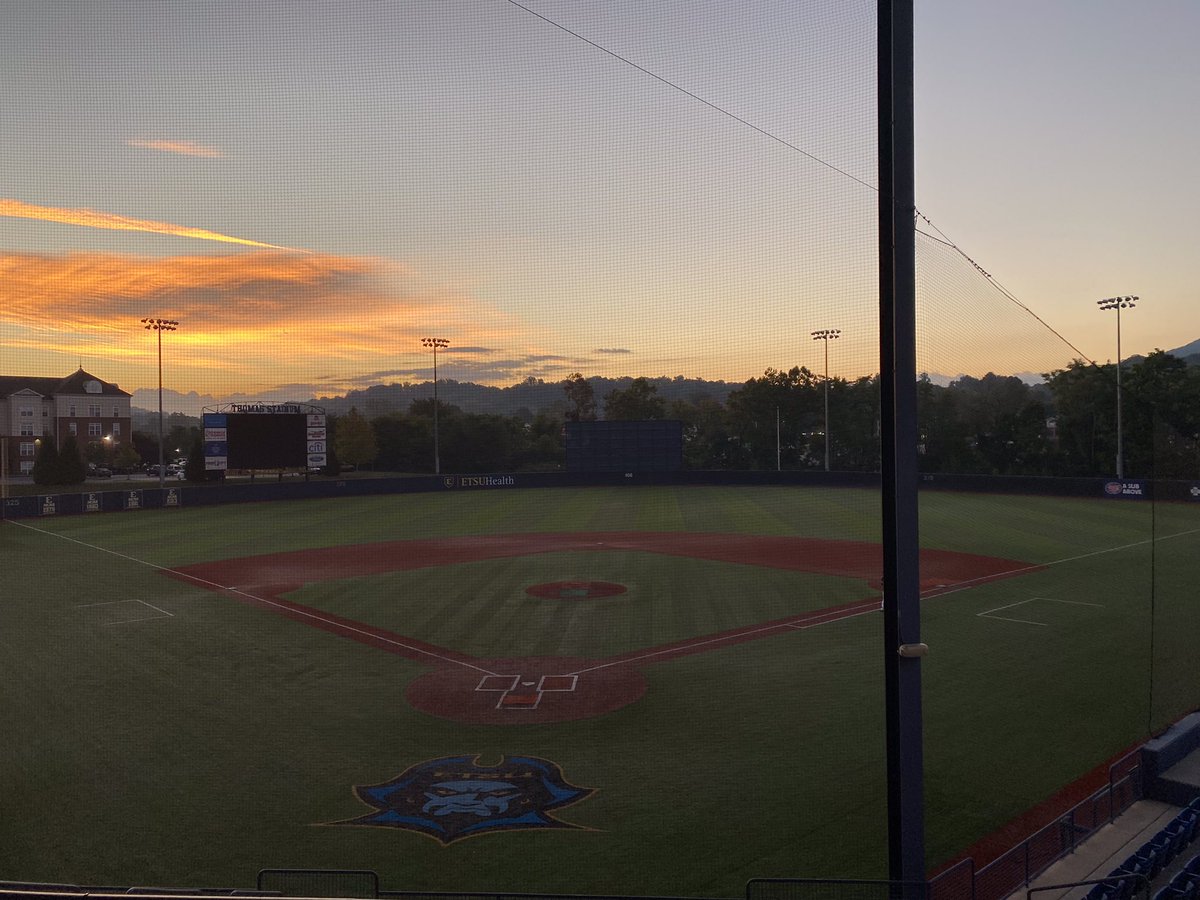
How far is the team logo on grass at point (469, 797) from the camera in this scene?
7.73 metres

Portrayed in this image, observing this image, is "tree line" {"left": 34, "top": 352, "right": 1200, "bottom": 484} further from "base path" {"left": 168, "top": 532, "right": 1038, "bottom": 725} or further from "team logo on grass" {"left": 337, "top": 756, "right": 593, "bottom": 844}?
"team logo on grass" {"left": 337, "top": 756, "right": 593, "bottom": 844}

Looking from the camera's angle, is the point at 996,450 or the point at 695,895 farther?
the point at 996,450

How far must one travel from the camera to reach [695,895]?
6.45 metres

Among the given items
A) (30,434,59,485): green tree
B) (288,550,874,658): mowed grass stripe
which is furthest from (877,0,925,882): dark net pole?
(30,434,59,485): green tree

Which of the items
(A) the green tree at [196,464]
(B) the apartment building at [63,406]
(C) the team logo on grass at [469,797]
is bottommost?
(C) the team logo on grass at [469,797]

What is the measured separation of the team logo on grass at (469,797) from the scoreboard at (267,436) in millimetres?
7028

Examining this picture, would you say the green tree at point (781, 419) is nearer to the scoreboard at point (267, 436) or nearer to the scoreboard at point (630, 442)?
the scoreboard at point (630, 442)

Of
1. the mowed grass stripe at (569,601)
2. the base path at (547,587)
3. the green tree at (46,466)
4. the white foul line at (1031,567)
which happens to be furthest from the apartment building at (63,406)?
the white foul line at (1031,567)

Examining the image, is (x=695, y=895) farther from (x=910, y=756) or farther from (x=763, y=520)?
(x=763, y=520)

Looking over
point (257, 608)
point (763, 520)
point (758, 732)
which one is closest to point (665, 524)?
point (763, 520)

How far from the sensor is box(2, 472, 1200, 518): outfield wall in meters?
34.7

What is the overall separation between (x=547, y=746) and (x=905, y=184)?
7.33 m

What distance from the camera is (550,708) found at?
11125 millimetres

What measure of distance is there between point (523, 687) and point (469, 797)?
12.3 ft
